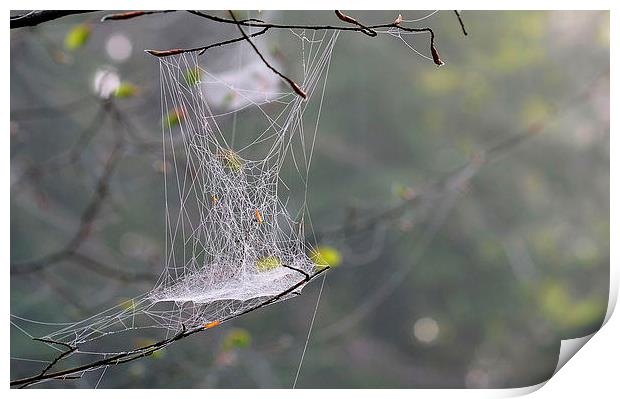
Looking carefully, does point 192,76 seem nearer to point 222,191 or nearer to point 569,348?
point 222,191

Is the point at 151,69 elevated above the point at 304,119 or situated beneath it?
elevated above

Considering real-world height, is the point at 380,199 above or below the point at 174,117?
below

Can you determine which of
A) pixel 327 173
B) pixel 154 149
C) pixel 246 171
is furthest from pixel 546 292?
pixel 154 149

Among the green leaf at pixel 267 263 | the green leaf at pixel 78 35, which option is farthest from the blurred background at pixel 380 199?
the green leaf at pixel 267 263

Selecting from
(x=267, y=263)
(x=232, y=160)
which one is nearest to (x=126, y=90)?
(x=232, y=160)

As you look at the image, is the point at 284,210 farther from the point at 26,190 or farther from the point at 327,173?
the point at 26,190

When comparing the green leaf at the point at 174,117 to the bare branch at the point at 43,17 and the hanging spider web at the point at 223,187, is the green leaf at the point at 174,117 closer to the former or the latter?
the hanging spider web at the point at 223,187
